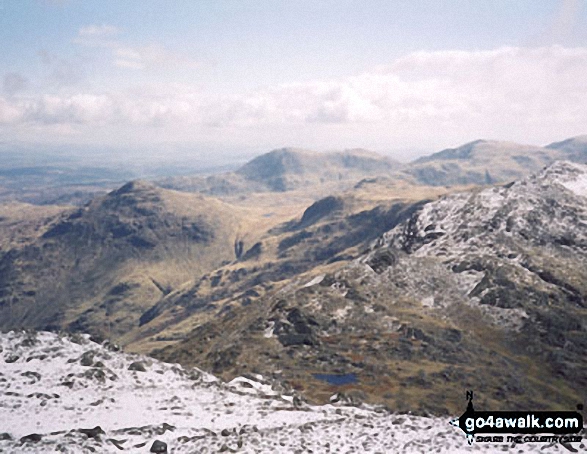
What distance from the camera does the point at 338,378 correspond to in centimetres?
11125

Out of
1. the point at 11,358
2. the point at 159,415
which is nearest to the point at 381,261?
the point at 11,358

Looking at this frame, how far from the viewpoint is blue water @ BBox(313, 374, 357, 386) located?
355ft

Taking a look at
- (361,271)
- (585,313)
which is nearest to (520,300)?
(585,313)

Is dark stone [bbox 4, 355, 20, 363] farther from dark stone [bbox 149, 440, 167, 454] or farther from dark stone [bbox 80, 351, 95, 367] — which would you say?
dark stone [bbox 149, 440, 167, 454]

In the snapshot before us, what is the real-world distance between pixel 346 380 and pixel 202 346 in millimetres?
70730

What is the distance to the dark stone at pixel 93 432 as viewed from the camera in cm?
3238

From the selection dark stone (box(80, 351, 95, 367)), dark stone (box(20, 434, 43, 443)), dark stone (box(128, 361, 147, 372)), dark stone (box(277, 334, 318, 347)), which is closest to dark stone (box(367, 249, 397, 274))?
dark stone (box(277, 334, 318, 347))

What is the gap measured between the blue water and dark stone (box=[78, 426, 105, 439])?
79.7 meters

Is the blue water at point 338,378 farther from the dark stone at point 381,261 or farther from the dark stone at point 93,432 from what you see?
the dark stone at point 93,432

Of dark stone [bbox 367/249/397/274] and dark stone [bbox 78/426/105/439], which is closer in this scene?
dark stone [bbox 78/426/105/439]

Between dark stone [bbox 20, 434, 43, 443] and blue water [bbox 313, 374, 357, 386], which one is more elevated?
dark stone [bbox 20, 434, 43, 443]

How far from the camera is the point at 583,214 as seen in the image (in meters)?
196

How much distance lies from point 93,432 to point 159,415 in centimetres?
768

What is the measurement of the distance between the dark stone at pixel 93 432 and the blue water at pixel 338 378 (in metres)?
79.7
